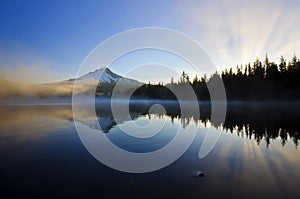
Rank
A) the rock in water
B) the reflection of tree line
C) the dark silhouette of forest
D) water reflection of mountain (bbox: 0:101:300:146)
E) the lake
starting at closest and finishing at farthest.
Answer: the lake → the rock in water → the reflection of tree line → water reflection of mountain (bbox: 0:101:300:146) → the dark silhouette of forest

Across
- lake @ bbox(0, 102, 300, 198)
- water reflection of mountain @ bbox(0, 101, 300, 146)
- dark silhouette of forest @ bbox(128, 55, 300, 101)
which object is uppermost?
dark silhouette of forest @ bbox(128, 55, 300, 101)

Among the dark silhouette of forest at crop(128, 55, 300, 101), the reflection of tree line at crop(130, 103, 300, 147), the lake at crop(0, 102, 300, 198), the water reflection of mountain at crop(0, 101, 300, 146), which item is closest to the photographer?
the lake at crop(0, 102, 300, 198)

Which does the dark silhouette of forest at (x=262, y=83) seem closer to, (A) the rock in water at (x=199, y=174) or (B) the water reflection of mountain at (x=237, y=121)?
(B) the water reflection of mountain at (x=237, y=121)

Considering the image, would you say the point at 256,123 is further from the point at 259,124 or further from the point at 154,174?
the point at 154,174

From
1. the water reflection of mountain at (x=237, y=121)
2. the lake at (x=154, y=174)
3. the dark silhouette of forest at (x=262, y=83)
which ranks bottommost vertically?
the lake at (x=154, y=174)

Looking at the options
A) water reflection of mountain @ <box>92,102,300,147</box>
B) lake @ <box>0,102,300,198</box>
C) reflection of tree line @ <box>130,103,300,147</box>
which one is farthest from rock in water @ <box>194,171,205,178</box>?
reflection of tree line @ <box>130,103,300,147</box>

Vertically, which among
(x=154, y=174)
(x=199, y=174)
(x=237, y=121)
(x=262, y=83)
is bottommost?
(x=154, y=174)

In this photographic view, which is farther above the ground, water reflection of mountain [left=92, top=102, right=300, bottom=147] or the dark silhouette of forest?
the dark silhouette of forest

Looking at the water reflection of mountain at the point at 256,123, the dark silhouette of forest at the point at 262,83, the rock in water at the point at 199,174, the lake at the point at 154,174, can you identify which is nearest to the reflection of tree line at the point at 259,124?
the water reflection of mountain at the point at 256,123

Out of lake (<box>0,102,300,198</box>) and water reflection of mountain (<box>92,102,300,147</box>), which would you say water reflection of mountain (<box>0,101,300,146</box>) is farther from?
lake (<box>0,102,300,198</box>)

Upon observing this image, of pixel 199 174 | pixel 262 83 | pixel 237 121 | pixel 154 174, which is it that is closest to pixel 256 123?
pixel 237 121

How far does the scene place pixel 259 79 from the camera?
66.2 metres

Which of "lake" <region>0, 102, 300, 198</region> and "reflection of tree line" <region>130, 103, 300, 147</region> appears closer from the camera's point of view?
"lake" <region>0, 102, 300, 198</region>

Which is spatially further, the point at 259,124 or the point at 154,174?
the point at 259,124
